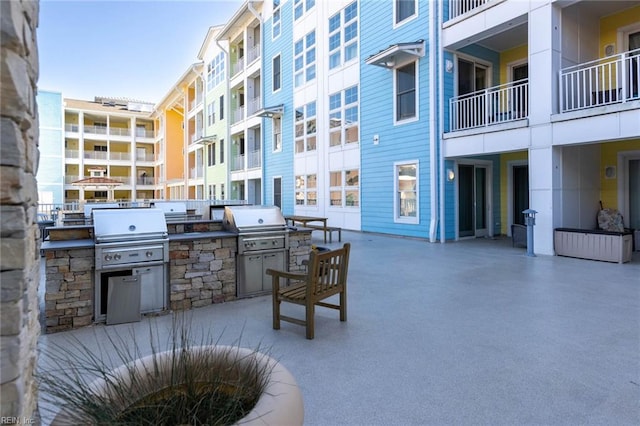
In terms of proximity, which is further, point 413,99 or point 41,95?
point 41,95

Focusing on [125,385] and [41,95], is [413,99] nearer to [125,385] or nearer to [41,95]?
[125,385]

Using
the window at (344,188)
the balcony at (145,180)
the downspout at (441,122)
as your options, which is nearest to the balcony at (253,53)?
the window at (344,188)

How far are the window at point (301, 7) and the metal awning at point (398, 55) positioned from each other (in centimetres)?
574

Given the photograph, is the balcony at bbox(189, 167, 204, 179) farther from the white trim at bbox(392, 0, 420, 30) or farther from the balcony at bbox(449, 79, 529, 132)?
the balcony at bbox(449, 79, 529, 132)

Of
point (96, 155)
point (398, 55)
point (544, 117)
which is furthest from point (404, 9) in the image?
point (96, 155)

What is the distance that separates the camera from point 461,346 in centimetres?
345

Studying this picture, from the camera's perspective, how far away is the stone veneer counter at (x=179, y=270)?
12.9ft

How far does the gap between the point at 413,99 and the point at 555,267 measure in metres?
6.26

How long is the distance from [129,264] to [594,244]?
8.55 metres

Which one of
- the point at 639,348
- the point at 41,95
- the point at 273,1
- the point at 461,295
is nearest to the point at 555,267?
the point at 461,295

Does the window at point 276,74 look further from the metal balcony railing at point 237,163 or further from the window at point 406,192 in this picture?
the window at point 406,192

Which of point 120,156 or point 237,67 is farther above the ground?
point 237,67

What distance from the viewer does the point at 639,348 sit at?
337cm

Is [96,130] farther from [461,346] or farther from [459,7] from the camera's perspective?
[461,346]
